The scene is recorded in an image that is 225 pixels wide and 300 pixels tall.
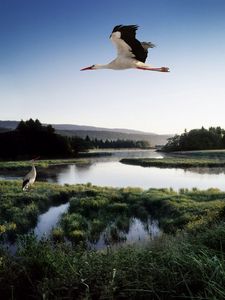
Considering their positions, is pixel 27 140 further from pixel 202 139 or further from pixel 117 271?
pixel 117 271

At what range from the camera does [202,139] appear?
108 meters

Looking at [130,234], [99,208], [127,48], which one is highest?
[127,48]

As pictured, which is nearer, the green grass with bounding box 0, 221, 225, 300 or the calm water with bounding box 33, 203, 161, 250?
the green grass with bounding box 0, 221, 225, 300

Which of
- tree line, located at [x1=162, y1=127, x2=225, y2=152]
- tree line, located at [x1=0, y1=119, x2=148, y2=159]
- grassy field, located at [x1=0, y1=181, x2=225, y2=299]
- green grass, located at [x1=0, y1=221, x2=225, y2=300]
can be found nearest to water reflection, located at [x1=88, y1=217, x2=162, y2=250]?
grassy field, located at [x1=0, y1=181, x2=225, y2=299]

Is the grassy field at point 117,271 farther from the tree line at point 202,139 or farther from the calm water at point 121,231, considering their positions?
the tree line at point 202,139

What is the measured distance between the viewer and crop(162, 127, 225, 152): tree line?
107m

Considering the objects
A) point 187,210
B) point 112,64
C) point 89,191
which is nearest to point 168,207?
point 187,210

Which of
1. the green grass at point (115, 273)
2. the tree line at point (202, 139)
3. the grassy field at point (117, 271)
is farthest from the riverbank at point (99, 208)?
the tree line at point (202, 139)

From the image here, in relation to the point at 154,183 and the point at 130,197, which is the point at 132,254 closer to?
the point at 130,197

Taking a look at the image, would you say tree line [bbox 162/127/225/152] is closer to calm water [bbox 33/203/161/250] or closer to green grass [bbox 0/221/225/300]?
calm water [bbox 33/203/161/250]

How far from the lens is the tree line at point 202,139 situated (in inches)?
4200

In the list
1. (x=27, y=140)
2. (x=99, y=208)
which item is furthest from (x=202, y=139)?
(x=99, y=208)

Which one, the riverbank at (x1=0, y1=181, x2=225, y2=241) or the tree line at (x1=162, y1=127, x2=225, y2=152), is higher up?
the tree line at (x1=162, y1=127, x2=225, y2=152)

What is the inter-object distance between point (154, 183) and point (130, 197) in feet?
46.8
